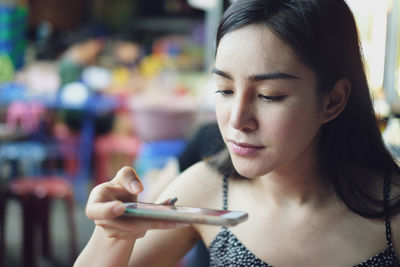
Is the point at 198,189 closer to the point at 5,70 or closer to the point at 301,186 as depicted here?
the point at 301,186

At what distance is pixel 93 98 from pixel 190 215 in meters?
5.48

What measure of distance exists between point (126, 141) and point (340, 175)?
4.72m

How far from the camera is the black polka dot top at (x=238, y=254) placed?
1.21 meters

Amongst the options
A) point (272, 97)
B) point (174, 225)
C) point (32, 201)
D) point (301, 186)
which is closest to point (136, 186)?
point (174, 225)

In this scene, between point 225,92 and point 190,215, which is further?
point 225,92

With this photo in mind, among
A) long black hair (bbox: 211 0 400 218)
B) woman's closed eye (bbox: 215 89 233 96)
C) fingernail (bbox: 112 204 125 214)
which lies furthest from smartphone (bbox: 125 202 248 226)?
long black hair (bbox: 211 0 400 218)

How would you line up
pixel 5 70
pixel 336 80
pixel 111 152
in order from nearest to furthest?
pixel 336 80 → pixel 111 152 → pixel 5 70

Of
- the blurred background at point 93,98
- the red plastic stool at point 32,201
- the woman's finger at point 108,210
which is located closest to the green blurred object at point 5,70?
the blurred background at point 93,98

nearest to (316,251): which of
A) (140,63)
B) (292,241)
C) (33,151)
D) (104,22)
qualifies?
(292,241)

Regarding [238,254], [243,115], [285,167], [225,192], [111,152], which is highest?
[243,115]

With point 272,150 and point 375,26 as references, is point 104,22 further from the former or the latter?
point 272,150

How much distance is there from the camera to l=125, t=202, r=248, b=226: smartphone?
2.89 feet

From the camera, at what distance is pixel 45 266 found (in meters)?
3.93

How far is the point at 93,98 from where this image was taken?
6.18 m
